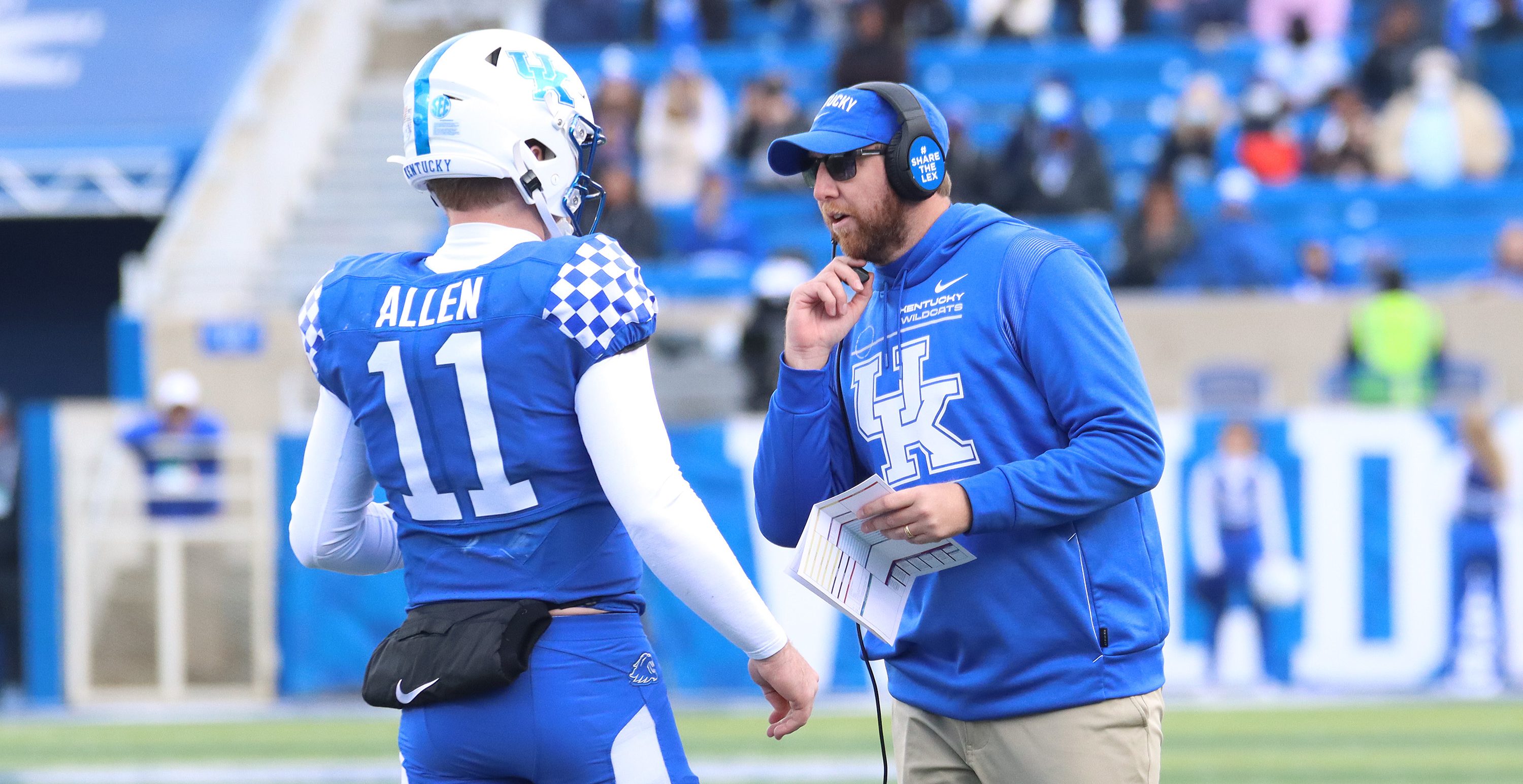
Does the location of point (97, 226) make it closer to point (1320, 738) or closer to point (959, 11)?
point (959, 11)

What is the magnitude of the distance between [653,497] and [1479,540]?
8.22 meters

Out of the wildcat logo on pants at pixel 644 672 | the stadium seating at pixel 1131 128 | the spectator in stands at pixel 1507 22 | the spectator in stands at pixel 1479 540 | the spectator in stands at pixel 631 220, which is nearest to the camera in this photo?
the wildcat logo on pants at pixel 644 672

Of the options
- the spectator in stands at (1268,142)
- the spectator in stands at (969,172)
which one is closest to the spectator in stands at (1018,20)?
the spectator in stands at (1268,142)

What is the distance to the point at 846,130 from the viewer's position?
336 centimetres

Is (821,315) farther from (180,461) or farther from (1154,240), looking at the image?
(1154,240)

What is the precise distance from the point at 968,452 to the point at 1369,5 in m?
15.8

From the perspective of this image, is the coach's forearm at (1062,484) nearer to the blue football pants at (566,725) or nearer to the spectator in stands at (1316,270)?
the blue football pants at (566,725)

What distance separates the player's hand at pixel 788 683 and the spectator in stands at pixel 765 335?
8.21m

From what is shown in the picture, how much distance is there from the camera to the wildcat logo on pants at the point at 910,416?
3.29m

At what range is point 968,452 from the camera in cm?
327

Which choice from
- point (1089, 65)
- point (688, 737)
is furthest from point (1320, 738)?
point (1089, 65)

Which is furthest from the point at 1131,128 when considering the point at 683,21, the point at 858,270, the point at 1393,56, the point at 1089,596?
the point at 1089,596

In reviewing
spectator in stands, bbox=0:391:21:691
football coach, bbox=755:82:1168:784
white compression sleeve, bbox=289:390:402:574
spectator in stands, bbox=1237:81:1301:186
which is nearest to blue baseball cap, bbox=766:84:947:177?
football coach, bbox=755:82:1168:784

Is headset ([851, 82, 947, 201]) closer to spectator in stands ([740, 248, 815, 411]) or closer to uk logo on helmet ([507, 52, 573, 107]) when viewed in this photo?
uk logo on helmet ([507, 52, 573, 107])
